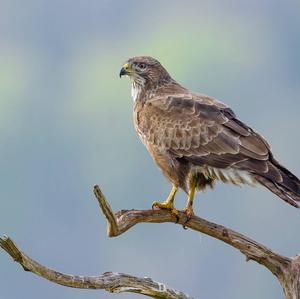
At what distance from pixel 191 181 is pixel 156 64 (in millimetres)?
2369

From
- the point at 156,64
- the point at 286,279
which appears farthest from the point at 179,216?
the point at 156,64

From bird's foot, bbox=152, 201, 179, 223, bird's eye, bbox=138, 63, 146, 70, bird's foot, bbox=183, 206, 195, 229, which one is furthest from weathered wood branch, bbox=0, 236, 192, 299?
bird's eye, bbox=138, 63, 146, 70

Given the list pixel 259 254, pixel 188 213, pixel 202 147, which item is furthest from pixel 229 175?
pixel 259 254

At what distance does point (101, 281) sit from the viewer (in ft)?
38.0

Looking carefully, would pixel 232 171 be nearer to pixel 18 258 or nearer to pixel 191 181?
pixel 191 181

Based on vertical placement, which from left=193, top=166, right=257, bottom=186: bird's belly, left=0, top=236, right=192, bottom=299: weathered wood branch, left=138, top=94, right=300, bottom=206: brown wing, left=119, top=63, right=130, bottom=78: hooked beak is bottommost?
left=0, top=236, right=192, bottom=299: weathered wood branch

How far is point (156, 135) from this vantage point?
14547 mm

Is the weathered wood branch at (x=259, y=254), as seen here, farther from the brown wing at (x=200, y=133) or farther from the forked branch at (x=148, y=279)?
the brown wing at (x=200, y=133)

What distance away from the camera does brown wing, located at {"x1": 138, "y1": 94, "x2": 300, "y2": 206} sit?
534 inches

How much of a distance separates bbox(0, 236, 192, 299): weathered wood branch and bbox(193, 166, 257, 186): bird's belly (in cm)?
222

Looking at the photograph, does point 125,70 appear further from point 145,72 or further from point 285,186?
point 285,186

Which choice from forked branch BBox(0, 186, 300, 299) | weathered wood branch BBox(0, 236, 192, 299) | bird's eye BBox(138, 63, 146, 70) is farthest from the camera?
bird's eye BBox(138, 63, 146, 70)

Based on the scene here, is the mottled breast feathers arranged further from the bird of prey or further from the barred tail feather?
the barred tail feather

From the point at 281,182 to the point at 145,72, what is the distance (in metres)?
3.49
